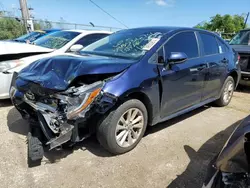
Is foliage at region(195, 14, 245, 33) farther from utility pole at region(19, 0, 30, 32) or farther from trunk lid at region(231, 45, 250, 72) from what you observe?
trunk lid at region(231, 45, 250, 72)

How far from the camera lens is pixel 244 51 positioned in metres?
6.73

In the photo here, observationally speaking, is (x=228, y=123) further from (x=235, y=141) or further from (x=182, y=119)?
(x=235, y=141)

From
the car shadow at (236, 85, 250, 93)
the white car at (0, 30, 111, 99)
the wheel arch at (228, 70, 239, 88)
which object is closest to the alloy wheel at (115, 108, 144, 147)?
the white car at (0, 30, 111, 99)

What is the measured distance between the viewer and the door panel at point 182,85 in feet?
11.2

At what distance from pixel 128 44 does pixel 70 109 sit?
157 cm

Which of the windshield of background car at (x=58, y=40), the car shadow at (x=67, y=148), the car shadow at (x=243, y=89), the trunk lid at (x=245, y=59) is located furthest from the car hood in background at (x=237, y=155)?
the car shadow at (x=243, y=89)

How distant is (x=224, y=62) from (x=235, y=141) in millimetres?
3288

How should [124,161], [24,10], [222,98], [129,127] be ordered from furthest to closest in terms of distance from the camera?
[24,10], [222,98], [129,127], [124,161]

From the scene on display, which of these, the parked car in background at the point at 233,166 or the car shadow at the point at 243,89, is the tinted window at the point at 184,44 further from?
the car shadow at the point at 243,89

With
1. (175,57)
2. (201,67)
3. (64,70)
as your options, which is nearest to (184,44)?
(201,67)

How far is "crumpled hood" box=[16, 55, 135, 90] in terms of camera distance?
2682mm

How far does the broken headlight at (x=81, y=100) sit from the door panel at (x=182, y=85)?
1116mm

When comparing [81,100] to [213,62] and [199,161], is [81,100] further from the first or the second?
[213,62]

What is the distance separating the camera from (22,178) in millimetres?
2598
